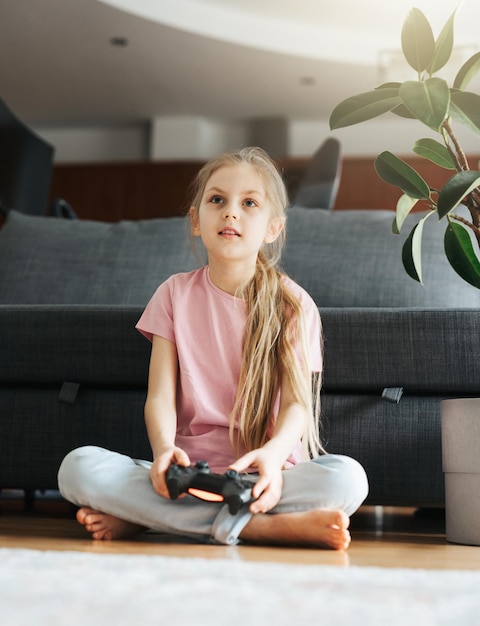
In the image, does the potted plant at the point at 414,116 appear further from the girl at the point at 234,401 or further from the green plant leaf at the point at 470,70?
the girl at the point at 234,401

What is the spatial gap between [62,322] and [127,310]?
0.14 m

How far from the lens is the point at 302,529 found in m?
1.17

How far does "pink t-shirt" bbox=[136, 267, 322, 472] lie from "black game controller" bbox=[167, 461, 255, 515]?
236 mm

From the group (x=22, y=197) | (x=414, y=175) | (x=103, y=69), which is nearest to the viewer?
(x=414, y=175)

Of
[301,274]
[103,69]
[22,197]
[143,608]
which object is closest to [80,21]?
[103,69]

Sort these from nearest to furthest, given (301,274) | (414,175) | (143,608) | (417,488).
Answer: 1. (143,608)
2. (414,175)
3. (417,488)
4. (301,274)

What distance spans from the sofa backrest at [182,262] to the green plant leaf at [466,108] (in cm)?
76

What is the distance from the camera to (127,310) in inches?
63.9

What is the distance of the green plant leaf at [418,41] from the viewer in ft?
4.31

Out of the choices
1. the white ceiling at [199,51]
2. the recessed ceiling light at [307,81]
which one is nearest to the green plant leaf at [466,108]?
the white ceiling at [199,51]

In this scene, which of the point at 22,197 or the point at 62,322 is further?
the point at 22,197

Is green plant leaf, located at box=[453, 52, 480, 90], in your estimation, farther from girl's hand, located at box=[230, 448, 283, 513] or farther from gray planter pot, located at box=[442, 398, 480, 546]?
girl's hand, located at box=[230, 448, 283, 513]

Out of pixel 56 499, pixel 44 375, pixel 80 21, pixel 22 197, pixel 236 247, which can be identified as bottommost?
pixel 56 499

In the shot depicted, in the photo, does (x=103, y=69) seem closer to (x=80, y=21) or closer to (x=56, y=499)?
(x=80, y=21)
